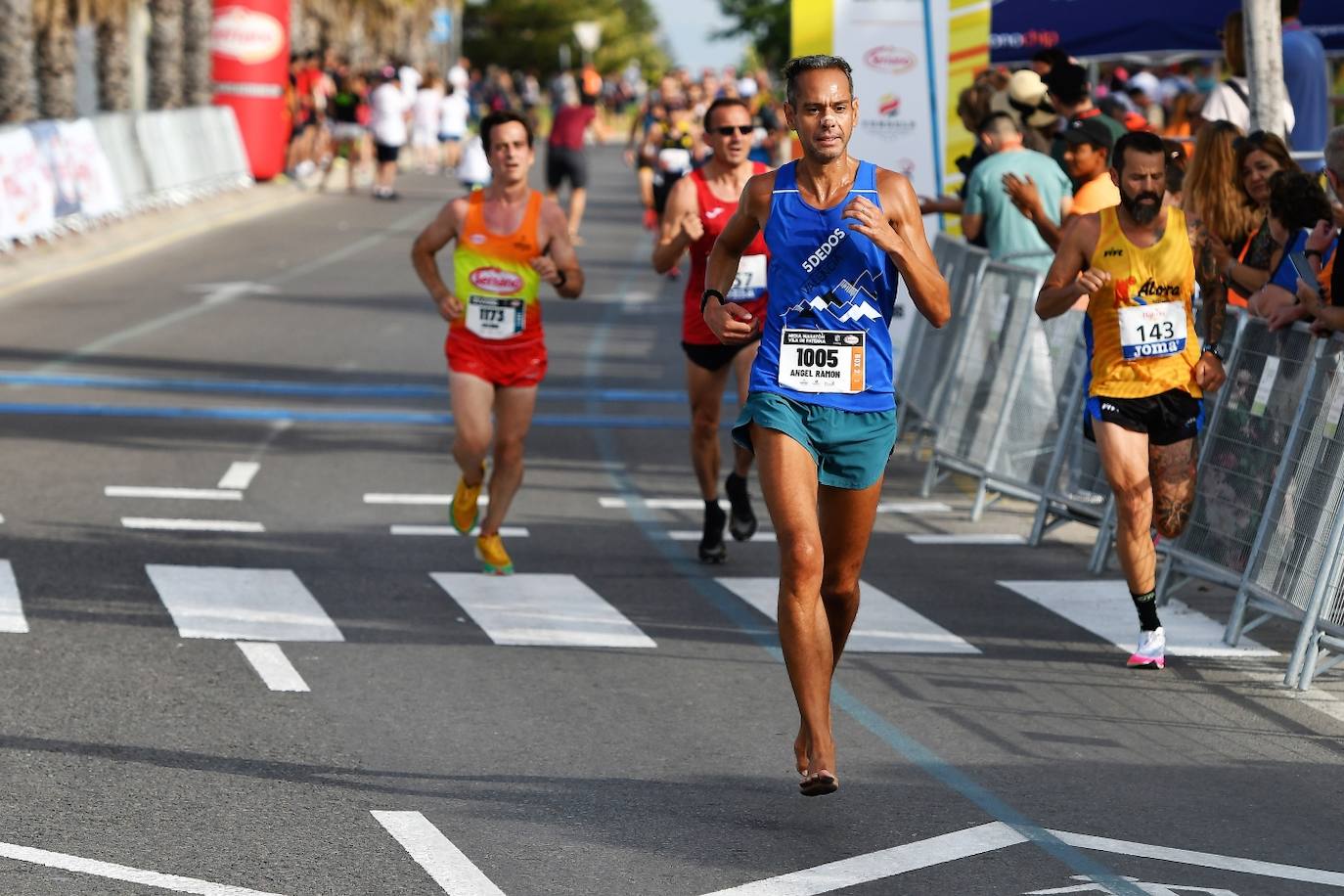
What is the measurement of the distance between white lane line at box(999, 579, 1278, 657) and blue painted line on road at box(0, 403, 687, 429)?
17.0ft

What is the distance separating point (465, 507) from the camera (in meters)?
10.4

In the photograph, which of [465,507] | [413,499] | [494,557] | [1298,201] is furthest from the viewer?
[413,499]

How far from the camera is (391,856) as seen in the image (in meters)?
5.93

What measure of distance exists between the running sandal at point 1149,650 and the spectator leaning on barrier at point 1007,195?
12.5 ft

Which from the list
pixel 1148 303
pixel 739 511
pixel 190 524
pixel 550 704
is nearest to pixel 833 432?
pixel 550 704

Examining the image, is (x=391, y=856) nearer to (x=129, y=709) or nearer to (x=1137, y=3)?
(x=129, y=709)

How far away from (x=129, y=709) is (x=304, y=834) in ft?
5.37

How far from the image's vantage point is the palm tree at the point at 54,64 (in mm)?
30562

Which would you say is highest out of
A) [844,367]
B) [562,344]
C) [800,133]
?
[800,133]

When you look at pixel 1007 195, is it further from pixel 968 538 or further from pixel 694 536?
pixel 694 536

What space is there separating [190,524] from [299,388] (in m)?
5.27

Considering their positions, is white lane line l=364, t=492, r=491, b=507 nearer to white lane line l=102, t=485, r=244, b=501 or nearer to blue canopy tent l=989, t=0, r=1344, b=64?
white lane line l=102, t=485, r=244, b=501

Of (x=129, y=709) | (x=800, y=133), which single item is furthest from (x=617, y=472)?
(x=800, y=133)

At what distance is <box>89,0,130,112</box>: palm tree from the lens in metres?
34.9
